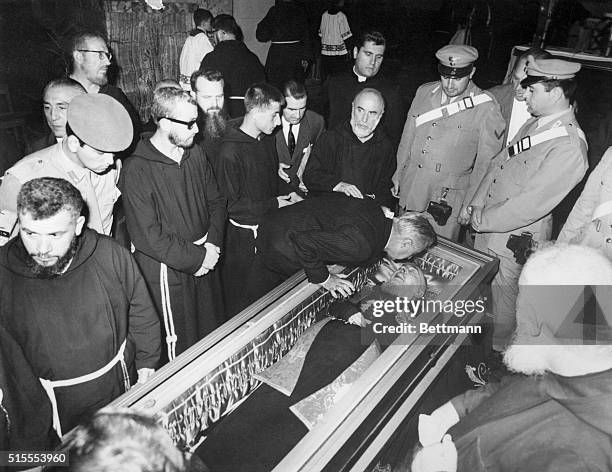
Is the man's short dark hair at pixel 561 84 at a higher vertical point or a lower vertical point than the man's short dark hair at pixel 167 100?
higher

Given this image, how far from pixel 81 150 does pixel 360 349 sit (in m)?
1.53

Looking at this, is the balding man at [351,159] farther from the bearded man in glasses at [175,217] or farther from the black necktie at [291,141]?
the bearded man in glasses at [175,217]

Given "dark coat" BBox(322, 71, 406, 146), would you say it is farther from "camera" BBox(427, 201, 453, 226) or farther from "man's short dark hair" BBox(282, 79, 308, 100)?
"camera" BBox(427, 201, 453, 226)

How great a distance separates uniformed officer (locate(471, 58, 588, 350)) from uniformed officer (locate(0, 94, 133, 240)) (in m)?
2.19

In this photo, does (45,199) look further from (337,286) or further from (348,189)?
(348,189)

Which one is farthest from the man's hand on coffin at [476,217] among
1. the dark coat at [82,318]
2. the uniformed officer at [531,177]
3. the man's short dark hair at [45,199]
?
the man's short dark hair at [45,199]

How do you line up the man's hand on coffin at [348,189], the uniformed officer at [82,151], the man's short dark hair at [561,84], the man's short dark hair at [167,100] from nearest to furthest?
1. the uniformed officer at [82,151]
2. the man's short dark hair at [167,100]
3. the man's short dark hair at [561,84]
4. the man's hand on coffin at [348,189]

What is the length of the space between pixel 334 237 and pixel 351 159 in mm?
1110

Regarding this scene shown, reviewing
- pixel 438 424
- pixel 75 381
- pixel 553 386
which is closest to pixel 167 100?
pixel 75 381

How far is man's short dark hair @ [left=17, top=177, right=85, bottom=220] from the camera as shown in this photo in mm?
1469

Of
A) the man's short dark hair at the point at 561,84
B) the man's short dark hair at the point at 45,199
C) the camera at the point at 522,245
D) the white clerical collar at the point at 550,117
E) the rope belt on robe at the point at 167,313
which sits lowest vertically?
the rope belt on robe at the point at 167,313

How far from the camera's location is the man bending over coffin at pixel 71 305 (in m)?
1.51

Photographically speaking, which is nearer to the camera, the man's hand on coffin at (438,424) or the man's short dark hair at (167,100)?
the man's hand on coffin at (438,424)

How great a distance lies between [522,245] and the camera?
2689 millimetres
